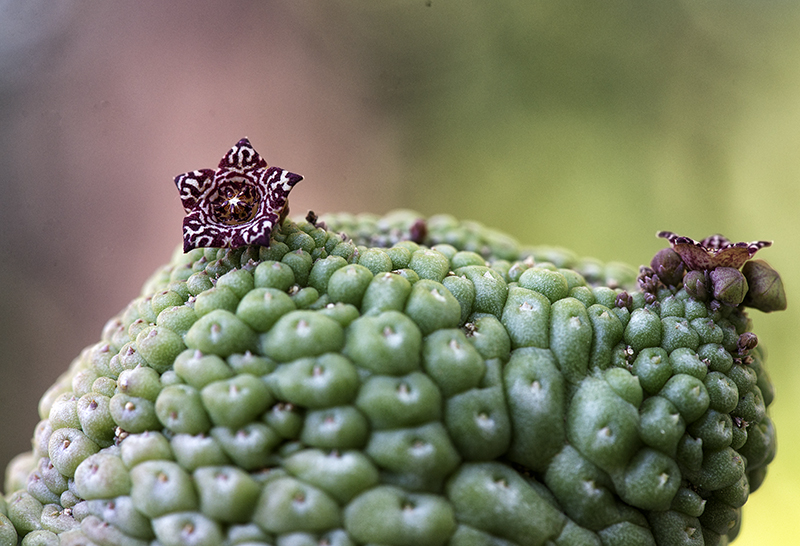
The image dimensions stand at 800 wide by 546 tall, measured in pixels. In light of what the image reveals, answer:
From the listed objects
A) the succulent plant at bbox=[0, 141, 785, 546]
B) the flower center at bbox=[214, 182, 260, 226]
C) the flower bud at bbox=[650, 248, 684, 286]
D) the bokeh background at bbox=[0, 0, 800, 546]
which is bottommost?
the succulent plant at bbox=[0, 141, 785, 546]

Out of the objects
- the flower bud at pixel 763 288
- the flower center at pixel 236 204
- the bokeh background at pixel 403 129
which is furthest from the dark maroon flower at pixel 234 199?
the bokeh background at pixel 403 129

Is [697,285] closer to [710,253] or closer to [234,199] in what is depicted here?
[710,253]

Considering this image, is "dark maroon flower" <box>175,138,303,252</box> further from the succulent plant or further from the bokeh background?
the bokeh background

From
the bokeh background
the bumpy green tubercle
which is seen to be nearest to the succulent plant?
the bumpy green tubercle

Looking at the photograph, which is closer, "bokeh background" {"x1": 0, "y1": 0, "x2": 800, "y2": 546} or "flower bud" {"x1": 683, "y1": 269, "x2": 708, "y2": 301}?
"flower bud" {"x1": 683, "y1": 269, "x2": 708, "y2": 301}

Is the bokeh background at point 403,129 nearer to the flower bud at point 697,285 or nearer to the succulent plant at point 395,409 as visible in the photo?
the succulent plant at point 395,409

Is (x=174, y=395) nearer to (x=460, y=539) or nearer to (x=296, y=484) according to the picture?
(x=296, y=484)

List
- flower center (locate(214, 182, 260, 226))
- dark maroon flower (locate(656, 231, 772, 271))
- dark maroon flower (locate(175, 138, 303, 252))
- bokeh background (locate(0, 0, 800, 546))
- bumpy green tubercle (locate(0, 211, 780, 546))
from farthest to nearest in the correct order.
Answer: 1. bokeh background (locate(0, 0, 800, 546))
2. dark maroon flower (locate(656, 231, 772, 271))
3. flower center (locate(214, 182, 260, 226))
4. dark maroon flower (locate(175, 138, 303, 252))
5. bumpy green tubercle (locate(0, 211, 780, 546))
